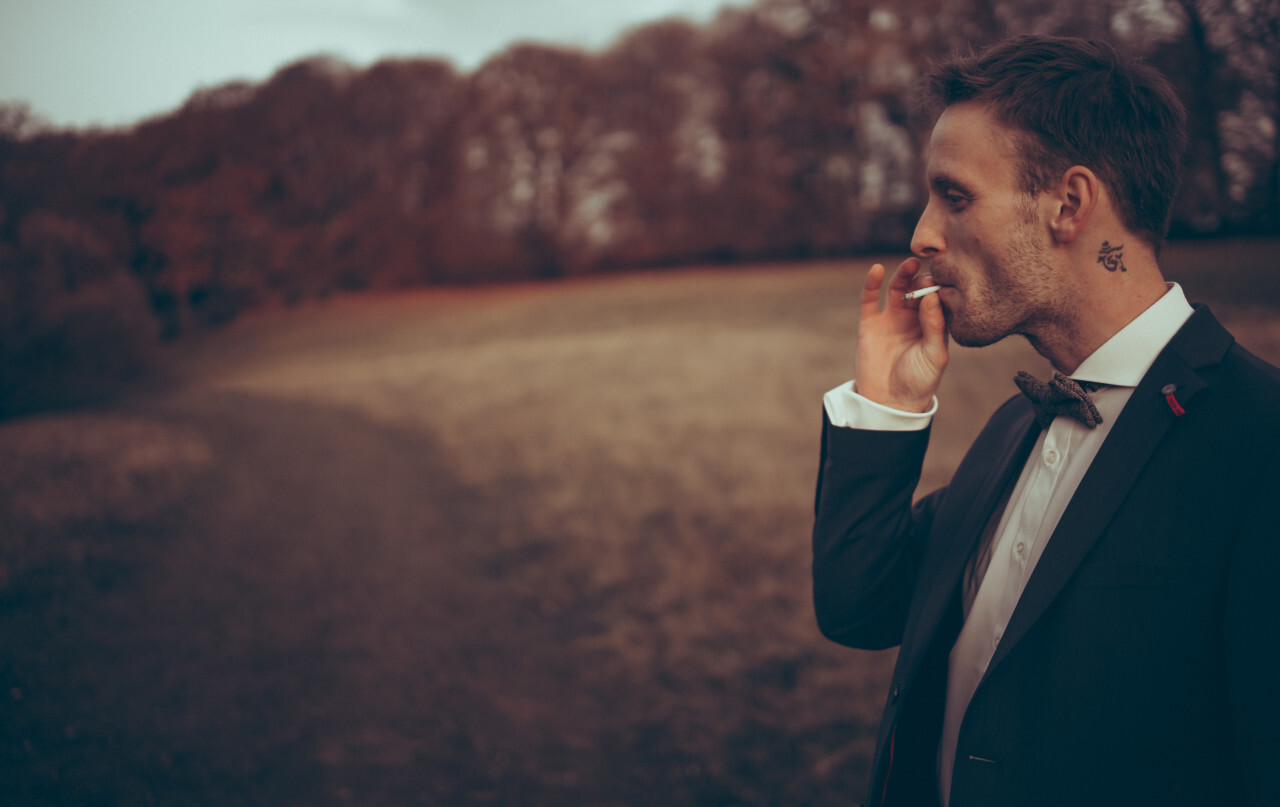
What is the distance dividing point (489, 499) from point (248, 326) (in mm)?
6370

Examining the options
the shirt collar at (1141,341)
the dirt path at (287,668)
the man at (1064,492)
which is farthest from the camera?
the dirt path at (287,668)

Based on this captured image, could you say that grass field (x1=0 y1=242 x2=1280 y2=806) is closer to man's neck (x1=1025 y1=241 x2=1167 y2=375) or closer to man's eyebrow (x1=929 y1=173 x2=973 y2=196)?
man's neck (x1=1025 y1=241 x2=1167 y2=375)

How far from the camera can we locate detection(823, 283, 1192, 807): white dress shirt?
1.43 metres

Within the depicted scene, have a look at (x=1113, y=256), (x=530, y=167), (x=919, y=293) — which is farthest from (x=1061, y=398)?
(x=530, y=167)

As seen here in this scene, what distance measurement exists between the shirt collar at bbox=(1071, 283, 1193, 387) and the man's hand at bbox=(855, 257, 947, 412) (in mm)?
331

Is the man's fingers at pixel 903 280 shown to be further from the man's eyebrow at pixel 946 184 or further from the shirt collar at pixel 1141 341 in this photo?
the shirt collar at pixel 1141 341

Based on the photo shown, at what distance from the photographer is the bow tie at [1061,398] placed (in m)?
1.45

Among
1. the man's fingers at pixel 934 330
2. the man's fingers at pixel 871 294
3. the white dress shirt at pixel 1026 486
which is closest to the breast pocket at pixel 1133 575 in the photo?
the white dress shirt at pixel 1026 486

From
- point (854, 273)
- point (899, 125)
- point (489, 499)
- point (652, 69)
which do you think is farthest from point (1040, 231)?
point (652, 69)

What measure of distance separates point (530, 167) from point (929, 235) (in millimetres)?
14374

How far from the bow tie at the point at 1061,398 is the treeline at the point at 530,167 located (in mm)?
880

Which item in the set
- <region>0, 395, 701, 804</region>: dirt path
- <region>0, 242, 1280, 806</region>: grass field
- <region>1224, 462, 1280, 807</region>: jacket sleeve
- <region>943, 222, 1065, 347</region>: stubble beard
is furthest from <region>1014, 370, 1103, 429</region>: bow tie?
<region>0, 395, 701, 804</region>: dirt path

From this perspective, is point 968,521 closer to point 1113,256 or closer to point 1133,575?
point 1133,575

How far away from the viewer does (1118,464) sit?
1.31m
